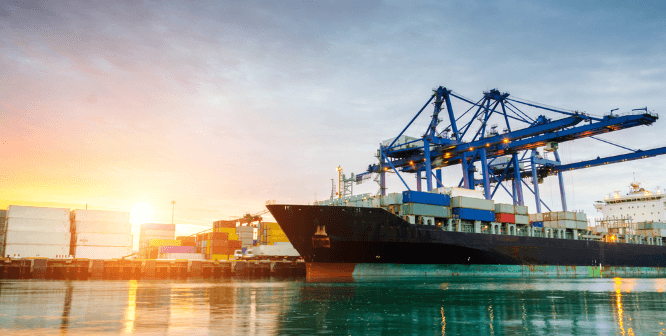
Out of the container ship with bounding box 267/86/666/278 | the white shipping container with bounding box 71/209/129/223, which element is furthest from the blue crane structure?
the white shipping container with bounding box 71/209/129/223

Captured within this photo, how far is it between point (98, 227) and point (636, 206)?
252ft

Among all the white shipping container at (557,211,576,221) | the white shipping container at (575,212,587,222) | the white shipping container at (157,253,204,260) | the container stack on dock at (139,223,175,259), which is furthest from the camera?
the container stack on dock at (139,223,175,259)

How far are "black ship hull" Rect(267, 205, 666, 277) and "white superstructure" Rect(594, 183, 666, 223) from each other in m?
35.4

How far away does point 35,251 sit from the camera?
38.4 metres

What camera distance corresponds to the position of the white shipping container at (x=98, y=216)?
1626 inches

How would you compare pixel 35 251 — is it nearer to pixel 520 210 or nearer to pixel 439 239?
pixel 439 239

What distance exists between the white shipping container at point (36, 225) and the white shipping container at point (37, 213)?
10.9 inches

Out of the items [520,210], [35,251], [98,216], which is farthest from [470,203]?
[35,251]

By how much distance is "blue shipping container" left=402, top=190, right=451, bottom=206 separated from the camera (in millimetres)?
39125

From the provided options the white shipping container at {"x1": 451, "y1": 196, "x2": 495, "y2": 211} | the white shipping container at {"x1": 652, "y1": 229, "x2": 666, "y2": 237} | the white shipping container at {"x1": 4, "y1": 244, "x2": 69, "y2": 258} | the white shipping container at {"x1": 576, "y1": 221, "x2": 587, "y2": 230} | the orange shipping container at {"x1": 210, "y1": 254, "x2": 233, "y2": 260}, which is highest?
the white shipping container at {"x1": 451, "y1": 196, "x2": 495, "y2": 211}

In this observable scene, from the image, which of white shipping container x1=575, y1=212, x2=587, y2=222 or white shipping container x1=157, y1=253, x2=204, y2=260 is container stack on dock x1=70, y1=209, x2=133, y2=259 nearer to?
white shipping container x1=157, y1=253, x2=204, y2=260

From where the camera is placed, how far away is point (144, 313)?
13.1 metres

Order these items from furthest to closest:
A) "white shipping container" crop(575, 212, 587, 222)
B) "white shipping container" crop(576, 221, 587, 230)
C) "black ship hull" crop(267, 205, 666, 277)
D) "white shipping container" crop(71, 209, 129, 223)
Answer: "white shipping container" crop(575, 212, 587, 222) → "white shipping container" crop(576, 221, 587, 230) → "white shipping container" crop(71, 209, 129, 223) → "black ship hull" crop(267, 205, 666, 277)

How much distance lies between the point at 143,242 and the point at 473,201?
54899mm
